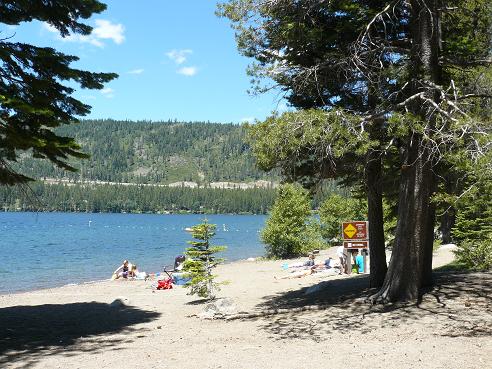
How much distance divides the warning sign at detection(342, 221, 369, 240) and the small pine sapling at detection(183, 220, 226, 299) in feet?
20.1

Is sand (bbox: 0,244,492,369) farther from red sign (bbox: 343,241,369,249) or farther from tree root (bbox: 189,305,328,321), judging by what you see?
red sign (bbox: 343,241,369,249)

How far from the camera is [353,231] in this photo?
56.9 ft

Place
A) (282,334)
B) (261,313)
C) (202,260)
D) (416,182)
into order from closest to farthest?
(282,334) → (416,182) → (261,313) → (202,260)

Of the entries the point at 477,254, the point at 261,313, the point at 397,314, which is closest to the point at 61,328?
the point at 261,313

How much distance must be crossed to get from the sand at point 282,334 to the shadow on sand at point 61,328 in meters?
0.02

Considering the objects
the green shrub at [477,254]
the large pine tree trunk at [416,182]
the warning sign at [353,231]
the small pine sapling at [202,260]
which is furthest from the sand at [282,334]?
the warning sign at [353,231]

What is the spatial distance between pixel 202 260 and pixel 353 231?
6.70 meters

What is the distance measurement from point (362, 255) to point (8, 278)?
24.6 meters

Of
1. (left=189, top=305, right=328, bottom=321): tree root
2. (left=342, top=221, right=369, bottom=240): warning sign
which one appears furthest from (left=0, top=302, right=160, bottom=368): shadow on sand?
(left=342, top=221, right=369, bottom=240): warning sign

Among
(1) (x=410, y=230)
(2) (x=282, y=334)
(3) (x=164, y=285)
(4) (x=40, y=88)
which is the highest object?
(4) (x=40, y=88)

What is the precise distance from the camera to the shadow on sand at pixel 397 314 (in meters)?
7.83

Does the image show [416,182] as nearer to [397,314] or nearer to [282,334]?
[397,314]

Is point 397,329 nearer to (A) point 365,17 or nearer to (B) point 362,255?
(A) point 365,17

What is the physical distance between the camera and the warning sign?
1730 cm
